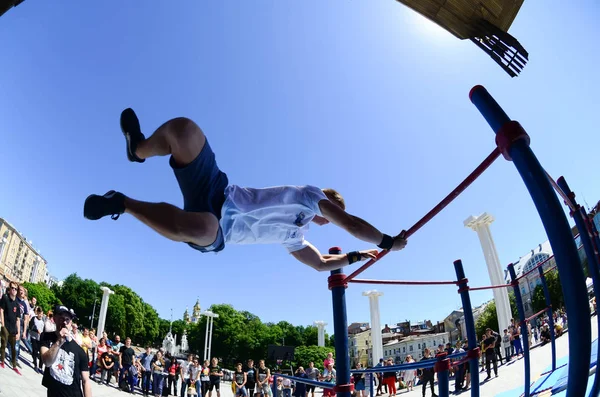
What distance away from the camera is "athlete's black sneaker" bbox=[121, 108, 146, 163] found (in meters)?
2.40

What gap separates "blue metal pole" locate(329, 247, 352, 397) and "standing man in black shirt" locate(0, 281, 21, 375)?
6.67 metres

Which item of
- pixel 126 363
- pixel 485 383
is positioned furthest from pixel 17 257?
pixel 485 383

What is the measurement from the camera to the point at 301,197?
243 cm

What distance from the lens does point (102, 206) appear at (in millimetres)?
2061

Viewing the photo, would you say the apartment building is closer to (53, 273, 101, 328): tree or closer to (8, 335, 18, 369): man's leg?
(53, 273, 101, 328): tree

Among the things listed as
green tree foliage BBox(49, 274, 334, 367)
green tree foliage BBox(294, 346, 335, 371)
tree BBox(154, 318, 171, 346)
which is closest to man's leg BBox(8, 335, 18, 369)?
green tree foliage BBox(294, 346, 335, 371)

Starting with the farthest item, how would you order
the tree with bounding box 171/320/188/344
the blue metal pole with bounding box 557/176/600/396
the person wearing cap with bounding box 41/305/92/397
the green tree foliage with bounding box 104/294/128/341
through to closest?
1. the tree with bounding box 171/320/188/344
2. the green tree foliage with bounding box 104/294/128/341
3. the person wearing cap with bounding box 41/305/92/397
4. the blue metal pole with bounding box 557/176/600/396

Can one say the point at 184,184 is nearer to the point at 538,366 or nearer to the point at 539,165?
the point at 539,165

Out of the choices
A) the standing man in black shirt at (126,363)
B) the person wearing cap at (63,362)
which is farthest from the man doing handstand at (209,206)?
the standing man in black shirt at (126,363)

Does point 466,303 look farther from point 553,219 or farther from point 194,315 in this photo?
point 194,315

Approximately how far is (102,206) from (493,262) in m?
12.5

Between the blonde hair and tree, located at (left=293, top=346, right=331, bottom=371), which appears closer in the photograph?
the blonde hair

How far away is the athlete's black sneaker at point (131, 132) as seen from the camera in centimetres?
240

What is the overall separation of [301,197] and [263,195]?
238 millimetres
